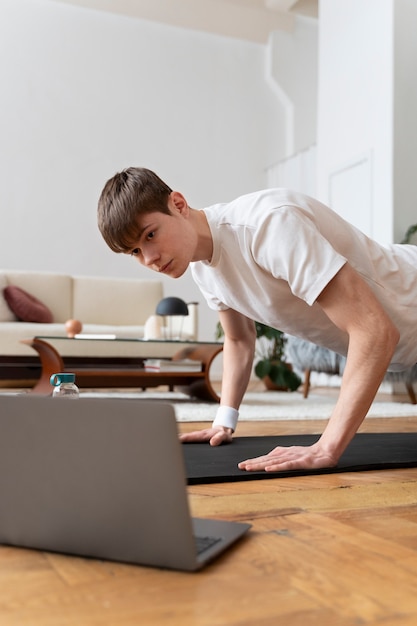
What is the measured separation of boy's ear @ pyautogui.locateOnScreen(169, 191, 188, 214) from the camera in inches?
55.3

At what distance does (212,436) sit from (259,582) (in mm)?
1100

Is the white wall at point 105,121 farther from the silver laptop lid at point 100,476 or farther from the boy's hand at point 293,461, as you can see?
Result: the silver laptop lid at point 100,476

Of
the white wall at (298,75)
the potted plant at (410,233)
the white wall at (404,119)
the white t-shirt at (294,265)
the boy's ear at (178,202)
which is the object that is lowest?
the white t-shirt at (294,265)

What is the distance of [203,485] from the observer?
130 centimetres

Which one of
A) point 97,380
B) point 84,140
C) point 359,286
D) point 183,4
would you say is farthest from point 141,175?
point 183,4

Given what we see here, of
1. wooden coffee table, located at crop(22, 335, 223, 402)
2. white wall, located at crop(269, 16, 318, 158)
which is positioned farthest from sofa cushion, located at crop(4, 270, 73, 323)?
white wall, located at crop(269, 16, 318, 158)

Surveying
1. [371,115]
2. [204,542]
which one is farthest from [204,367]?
[204,542]

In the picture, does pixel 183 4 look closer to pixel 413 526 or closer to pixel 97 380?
pixel 97 380

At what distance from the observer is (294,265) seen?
1333 mm

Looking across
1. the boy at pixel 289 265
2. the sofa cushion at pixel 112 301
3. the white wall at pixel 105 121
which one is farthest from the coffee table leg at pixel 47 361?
the white wall at pixel 105 121

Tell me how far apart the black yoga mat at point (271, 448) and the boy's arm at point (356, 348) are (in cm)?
9

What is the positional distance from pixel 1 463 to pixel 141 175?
74cm

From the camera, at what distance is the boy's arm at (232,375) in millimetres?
1789

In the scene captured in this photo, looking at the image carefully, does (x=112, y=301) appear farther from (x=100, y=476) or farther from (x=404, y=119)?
(x=100, y=476)
